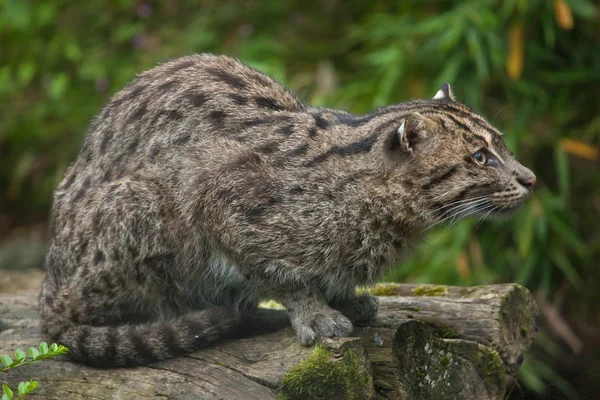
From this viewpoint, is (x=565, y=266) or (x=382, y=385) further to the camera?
(x=565, y=266)

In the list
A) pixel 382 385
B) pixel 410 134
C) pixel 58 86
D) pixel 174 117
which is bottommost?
pixel 382 385

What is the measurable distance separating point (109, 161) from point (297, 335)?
1.50 metres

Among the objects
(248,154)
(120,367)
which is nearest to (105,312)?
(120,367)

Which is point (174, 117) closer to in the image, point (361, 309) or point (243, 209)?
point (243, 209)

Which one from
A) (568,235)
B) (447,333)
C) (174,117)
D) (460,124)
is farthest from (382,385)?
(568,235)

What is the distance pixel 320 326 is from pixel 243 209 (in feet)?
2.41

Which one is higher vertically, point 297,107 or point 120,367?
point 297,107

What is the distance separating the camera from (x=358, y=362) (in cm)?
426

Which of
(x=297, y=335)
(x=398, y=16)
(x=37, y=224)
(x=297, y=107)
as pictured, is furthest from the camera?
(x=37, y=224)

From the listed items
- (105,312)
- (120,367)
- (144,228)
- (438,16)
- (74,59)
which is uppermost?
(74,59)

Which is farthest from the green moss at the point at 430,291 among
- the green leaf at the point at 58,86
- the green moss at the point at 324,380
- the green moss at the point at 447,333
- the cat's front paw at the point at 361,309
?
the green leaf at the point at 58,86

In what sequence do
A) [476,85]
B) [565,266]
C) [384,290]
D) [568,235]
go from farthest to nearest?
[476,85]
[565,266]
[568,235]
[384,290]

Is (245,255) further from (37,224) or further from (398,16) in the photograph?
(37,224)

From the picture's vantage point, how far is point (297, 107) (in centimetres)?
524
